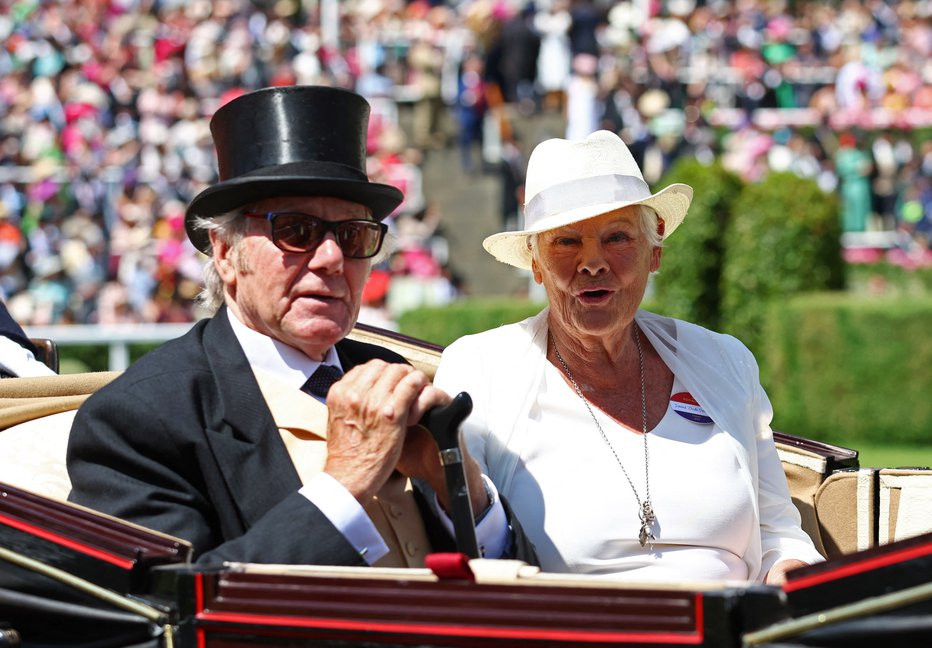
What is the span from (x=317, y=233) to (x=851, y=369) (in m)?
10.8

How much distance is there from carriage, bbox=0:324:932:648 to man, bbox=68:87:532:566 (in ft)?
0.58

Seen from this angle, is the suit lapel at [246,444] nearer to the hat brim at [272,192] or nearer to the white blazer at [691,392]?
the hat brim at [272,192]

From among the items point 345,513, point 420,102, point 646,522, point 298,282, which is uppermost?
point 420,102

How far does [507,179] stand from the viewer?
18.3 meters

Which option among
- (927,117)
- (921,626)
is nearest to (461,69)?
(927,117)

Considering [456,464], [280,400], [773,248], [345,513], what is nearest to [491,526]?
[456,464]

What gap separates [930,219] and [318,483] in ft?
53.0

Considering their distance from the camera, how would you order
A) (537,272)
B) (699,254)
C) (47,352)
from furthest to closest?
(699,254)
(47,352)
(537,272)

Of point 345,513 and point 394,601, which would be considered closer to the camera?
point 394,601

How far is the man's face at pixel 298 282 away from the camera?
9.58 ft

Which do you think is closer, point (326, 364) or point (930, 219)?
point (326, 364)

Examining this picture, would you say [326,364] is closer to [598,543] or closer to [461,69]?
[598,543]

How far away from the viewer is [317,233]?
2.95m

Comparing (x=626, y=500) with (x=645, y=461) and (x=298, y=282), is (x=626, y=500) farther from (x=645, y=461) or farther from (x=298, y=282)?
(x=298, y=282)
